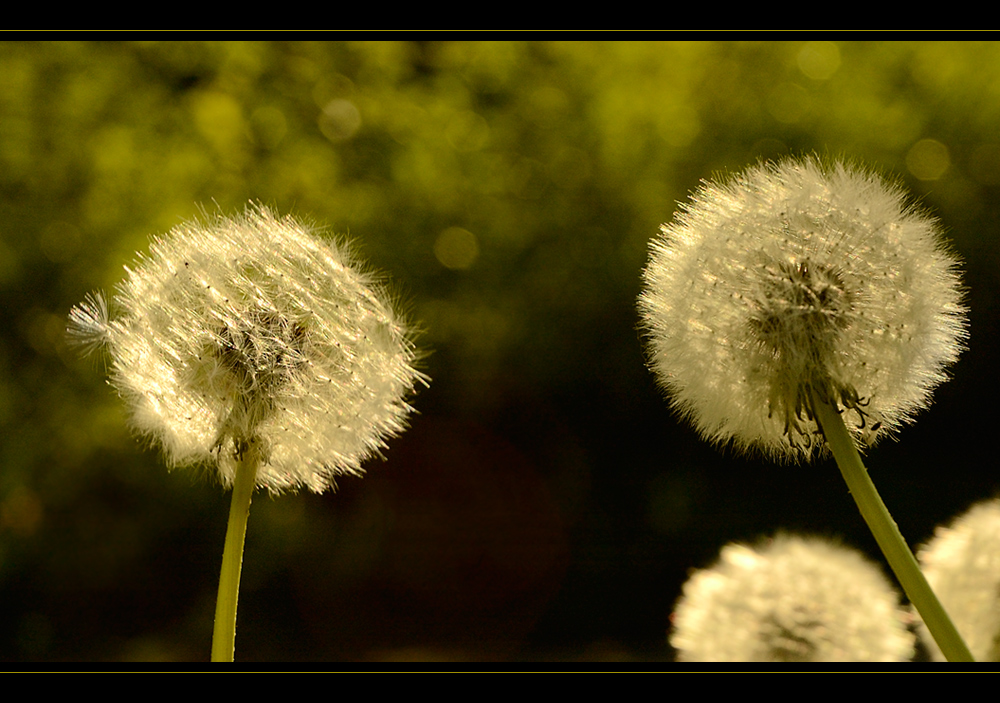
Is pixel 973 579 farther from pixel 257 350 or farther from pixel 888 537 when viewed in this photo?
pixel 257 350

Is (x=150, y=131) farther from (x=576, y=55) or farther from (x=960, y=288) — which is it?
(x=960, y=288)

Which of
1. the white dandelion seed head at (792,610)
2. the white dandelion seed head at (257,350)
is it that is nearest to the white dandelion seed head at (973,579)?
the white dandelion seed head at (792,610)

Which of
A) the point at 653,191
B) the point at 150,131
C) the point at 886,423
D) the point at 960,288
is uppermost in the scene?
the point at 150,131

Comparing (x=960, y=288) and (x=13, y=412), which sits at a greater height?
(x=13, y=412)

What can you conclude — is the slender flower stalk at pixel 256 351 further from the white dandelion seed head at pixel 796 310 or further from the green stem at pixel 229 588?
the white dandelion seed head at pixel 796 310

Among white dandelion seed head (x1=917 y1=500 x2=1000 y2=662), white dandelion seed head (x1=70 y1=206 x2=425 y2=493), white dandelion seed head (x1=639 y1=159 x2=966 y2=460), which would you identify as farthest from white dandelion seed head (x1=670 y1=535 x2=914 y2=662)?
white dandelion seed head (x1=70 y1=206 x2=425 y2=493)

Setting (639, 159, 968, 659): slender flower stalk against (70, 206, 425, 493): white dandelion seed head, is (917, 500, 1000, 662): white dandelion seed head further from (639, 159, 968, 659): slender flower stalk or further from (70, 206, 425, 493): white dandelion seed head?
(70, 206, 425, 493): white dandelion seed head
